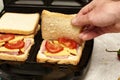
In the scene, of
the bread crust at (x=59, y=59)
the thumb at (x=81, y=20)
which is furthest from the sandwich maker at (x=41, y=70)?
the thumb at (x=81, y=20)

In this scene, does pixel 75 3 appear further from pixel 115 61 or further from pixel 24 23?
pixel 115 61

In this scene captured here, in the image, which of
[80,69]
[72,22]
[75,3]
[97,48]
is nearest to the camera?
[80,69]

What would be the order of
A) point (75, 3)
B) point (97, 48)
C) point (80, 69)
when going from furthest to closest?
point (75, 3) < point (97, 48) < point (80, 69)

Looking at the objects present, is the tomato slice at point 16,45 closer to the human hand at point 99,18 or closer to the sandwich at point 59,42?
the sandwich at point 59,42

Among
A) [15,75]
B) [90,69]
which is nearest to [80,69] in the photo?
[90,69]

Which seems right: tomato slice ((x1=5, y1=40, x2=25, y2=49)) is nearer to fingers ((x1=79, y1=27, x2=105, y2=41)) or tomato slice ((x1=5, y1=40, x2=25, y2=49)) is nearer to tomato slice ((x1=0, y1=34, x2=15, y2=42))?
tomato slice ((x1=0, y1=34, x2=15, y2=42))

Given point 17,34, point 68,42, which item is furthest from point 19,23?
point 68,42

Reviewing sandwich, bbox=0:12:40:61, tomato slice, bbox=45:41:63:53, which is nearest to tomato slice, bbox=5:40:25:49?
sandwich, bbox=0:12:40:61
